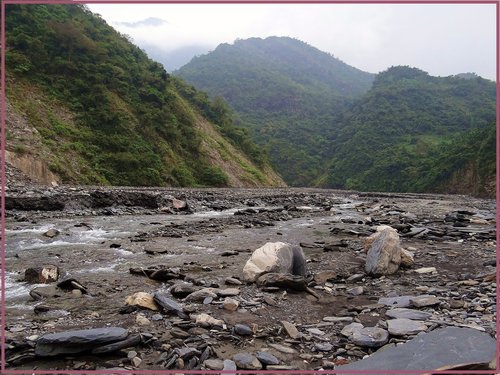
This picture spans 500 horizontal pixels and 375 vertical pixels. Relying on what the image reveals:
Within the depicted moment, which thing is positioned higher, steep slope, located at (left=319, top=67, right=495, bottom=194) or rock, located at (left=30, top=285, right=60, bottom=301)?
steep slope, located at (left=319, top=67, right=495, bottom=194)

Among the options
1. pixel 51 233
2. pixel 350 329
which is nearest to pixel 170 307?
pixel 350 329

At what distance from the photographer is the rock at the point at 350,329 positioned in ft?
16.9

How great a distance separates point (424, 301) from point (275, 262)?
278cm

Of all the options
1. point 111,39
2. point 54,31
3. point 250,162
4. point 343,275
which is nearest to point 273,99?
point 250,162

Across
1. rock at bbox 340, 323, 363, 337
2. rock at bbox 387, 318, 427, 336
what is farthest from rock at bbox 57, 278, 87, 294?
rock at bbox 387, 318, 427, 336

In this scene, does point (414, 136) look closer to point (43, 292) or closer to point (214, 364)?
point (43, 292)

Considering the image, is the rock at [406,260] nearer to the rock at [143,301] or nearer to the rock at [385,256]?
the rock at [385,256]

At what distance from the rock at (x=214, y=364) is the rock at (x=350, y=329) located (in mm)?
1814

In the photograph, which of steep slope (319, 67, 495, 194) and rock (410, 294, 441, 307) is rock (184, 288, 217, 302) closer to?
rock (410, 294, 441, 307)

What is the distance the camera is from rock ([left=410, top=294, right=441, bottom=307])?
20.0ft

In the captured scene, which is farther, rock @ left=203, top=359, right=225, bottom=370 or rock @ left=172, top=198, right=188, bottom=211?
rock @ left=172, top=198, right=188, bottom=211

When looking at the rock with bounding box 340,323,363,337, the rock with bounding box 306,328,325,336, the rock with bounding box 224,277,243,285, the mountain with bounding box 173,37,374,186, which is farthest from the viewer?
the mountain with bounding box 173,37,374,186

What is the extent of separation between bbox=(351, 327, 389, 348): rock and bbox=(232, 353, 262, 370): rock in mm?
1344

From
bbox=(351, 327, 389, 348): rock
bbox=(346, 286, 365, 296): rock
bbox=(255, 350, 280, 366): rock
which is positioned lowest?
bbox=(346, 286, 365, 296): rock
